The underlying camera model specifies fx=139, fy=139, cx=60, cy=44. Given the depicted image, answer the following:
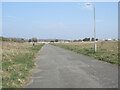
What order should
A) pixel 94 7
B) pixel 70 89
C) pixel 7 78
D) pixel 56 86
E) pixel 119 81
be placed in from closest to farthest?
pixel 70 89
pixel 56 86
pixel 119 81
pixel 7 78
pixel 94 7

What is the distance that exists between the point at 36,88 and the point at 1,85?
157 centimetres

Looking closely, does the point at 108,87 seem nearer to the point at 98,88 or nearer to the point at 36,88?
the point at 98,88

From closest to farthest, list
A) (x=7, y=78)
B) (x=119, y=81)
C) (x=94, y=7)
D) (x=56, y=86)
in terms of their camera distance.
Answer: (x=56, y=86), (x=119, y=81), (x=7, y=78), (x=94, y=7)

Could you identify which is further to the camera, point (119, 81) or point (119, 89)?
point (119, 81)

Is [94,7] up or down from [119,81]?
up

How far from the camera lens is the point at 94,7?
2055 cm

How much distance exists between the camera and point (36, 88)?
17.8ft

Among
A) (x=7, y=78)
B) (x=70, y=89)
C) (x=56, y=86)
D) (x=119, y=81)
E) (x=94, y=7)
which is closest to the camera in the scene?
(x=70, y=89)

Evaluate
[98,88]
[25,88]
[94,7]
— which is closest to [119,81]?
[98,88]

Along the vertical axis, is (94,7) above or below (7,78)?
above

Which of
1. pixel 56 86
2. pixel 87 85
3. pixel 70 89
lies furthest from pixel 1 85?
pixel 87 85

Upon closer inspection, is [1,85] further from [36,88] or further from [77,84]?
[77,84]

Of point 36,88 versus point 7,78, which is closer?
point 36,88

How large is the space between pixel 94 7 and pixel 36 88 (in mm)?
17818
